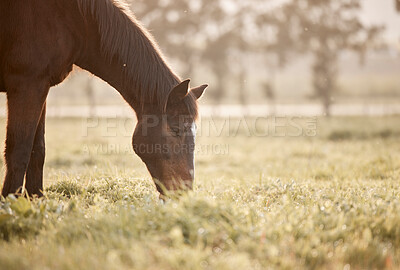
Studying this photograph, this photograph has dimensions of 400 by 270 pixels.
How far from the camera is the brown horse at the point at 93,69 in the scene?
3.62m

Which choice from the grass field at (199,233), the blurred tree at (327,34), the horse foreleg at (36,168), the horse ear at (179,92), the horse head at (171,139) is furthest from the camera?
the blurred tree at (327,34)

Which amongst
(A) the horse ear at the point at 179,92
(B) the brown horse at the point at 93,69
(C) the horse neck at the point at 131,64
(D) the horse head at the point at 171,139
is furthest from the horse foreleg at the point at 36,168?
(A) the horse ear at the point at 179,92

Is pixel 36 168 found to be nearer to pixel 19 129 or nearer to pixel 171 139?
pixel 19 129

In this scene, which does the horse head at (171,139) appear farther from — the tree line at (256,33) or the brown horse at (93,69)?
the tree line at (256,33)

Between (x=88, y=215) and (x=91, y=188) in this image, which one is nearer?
(x=88, y=215)

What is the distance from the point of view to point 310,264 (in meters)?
2.42

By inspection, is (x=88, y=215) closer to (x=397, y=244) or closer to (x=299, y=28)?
(x=397, y=244)

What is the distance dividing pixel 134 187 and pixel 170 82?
1357mm

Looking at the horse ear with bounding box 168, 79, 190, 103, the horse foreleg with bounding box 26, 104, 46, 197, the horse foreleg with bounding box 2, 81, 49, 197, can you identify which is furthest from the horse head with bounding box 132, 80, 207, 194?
the horse foreleg with bounding box 26, 104, 46, 197

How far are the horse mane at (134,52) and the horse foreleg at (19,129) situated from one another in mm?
943

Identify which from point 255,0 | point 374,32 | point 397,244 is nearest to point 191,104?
point 397,244

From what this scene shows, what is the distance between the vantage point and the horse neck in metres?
3.87

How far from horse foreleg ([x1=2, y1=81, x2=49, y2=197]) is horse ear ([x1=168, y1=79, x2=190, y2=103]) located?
1.37 meters

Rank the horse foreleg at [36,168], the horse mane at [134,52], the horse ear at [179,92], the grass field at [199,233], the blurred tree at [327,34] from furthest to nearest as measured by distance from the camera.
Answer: the blurred tree at [327,34] < the horse foreleg at [36,168] < the horse mane at [134,52] < the horse ear at [179,92] < the grass field at [199,233]
